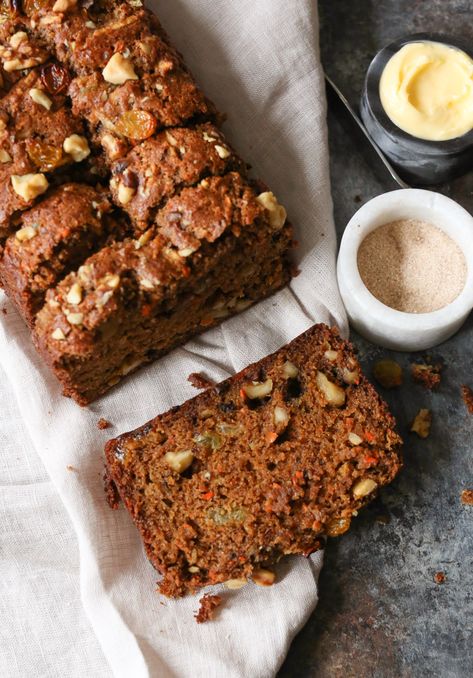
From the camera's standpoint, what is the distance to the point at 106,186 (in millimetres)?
3691

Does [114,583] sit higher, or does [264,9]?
[264,9]

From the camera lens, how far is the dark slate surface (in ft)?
12.8

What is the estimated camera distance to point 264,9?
164 inches

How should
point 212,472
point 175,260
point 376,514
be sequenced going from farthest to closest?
point 376,514 < point 212,472 < point 175,260

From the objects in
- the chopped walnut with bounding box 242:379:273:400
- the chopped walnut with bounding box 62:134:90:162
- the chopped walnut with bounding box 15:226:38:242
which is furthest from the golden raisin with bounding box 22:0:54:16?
the chopped walnut with bounding box 242:379:273:400

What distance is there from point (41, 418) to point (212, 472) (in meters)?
0.83

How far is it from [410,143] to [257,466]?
1.61 meters

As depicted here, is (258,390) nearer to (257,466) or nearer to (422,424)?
(257,466)

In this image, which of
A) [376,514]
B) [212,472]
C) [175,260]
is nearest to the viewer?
[175,260]

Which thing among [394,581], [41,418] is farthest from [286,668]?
[41,418]

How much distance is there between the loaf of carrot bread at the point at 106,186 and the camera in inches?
137

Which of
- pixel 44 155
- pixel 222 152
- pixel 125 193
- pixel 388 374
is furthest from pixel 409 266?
pixel 44 155

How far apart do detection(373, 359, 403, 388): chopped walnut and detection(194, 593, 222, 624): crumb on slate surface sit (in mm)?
1226

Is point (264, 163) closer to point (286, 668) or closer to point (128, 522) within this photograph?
point (128, 522)
